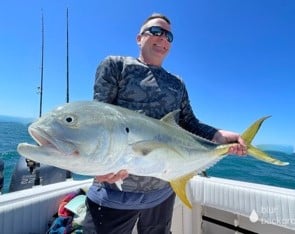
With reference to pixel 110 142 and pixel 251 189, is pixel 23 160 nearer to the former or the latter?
pixel 251 189

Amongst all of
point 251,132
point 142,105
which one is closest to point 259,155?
point 251,132

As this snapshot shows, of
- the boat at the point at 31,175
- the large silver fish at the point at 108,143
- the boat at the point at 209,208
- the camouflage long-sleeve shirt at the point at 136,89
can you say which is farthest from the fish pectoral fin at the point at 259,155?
the boat at the point at 31,175

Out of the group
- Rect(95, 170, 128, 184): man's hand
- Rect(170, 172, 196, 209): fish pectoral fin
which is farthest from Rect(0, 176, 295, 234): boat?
Rect(170, 172, 196, 209): fish pectoral fin

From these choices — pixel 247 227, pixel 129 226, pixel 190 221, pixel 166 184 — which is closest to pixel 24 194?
pixel 129 226

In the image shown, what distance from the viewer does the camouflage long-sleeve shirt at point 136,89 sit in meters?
1.62

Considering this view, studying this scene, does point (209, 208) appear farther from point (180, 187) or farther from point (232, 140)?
point (180, 187)

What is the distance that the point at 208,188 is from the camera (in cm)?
286

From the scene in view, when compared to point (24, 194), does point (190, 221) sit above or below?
below

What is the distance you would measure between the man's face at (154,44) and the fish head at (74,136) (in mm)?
774

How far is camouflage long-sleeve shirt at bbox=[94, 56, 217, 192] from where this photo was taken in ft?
5.31

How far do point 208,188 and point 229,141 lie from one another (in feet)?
3.83

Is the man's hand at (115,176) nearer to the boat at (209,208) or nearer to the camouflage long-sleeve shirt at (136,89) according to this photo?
the camouflage long-sleeve shirt at (136,89)

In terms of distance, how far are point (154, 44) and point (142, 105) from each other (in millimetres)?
420

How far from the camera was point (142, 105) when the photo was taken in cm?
168
